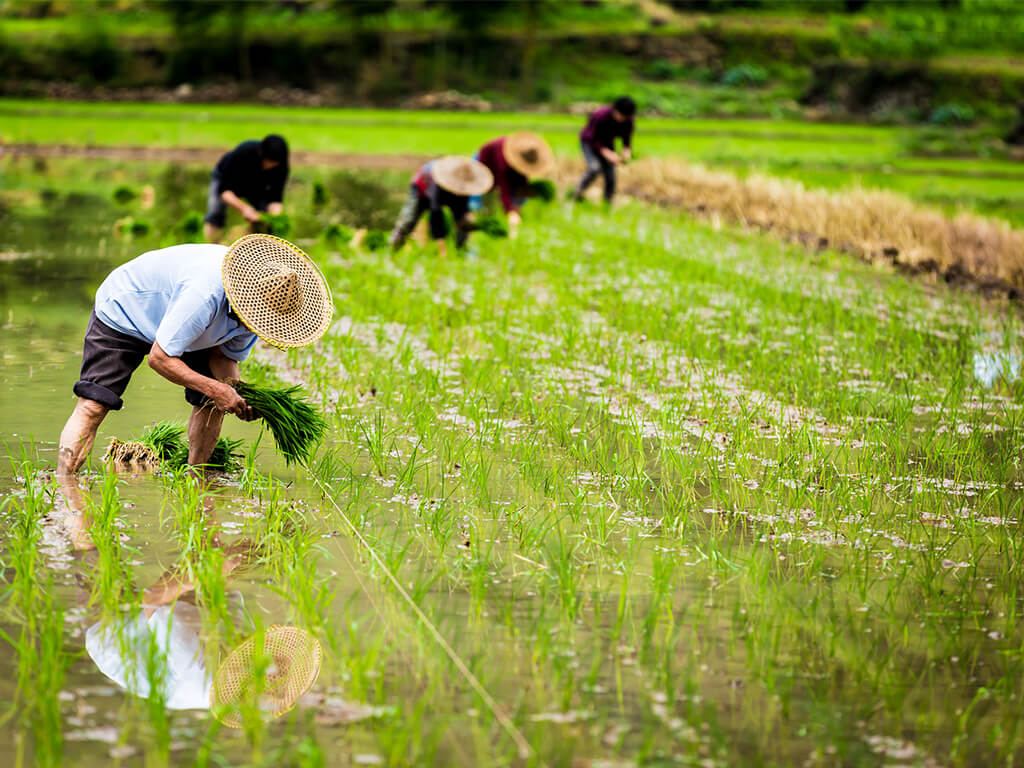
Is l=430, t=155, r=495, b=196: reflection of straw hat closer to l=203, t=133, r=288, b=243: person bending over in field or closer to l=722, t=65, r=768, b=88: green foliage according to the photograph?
l=203, t=133, r=288, b=243: person bending over in field

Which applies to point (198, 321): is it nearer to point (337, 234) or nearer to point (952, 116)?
point (337, 234)

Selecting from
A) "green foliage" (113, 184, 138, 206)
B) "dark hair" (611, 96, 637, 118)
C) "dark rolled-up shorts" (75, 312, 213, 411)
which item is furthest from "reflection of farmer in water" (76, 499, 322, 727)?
"green foliage" (113, 184, 138, 206)

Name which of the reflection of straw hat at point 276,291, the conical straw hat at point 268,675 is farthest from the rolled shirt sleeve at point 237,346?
the conical straw hat at point 268,675

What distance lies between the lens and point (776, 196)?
14.2 meters

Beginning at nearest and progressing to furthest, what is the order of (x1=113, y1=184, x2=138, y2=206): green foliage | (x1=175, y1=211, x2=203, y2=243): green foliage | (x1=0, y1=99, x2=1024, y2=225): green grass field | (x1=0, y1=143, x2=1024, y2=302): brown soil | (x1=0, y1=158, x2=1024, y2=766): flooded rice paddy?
(x1=0, y1=158, x2=1024, y2=766): flooded rice paddy
(x1=0, y1=143, x2=1024, y2=302): brown soil
(x1=175, y1=211, x2=203, y2=243): green foliage
(x1=113, y1=184, x2=138, y2=206): green foliage
(x1=0, y1=99, x2=1024, y2=225): green grass field

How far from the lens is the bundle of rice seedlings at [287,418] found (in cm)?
479

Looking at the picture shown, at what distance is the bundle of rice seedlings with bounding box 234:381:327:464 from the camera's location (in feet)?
15.7

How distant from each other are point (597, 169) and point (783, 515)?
1101cm

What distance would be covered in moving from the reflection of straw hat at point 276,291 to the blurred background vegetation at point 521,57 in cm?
3448

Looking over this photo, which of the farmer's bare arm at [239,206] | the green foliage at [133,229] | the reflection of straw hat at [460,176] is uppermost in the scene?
the reflection of straw hat at [460,176]

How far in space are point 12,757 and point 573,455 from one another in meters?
2.95

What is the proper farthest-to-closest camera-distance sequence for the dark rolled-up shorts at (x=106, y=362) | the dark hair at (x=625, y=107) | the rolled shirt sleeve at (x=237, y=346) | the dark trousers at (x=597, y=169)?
the dark trousers at (x=597, y=169) → the dark hair at (x=625, y=107) → the rolled shirt sleeve at (x=237, y=346) → the dark rolled-up shorts at (x=106, y=362)

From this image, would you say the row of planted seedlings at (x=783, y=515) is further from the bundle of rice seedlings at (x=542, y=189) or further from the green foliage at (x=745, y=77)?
the green foliage at (x=745, y=77)

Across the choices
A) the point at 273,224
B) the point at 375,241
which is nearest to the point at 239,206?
the point at 273,224
